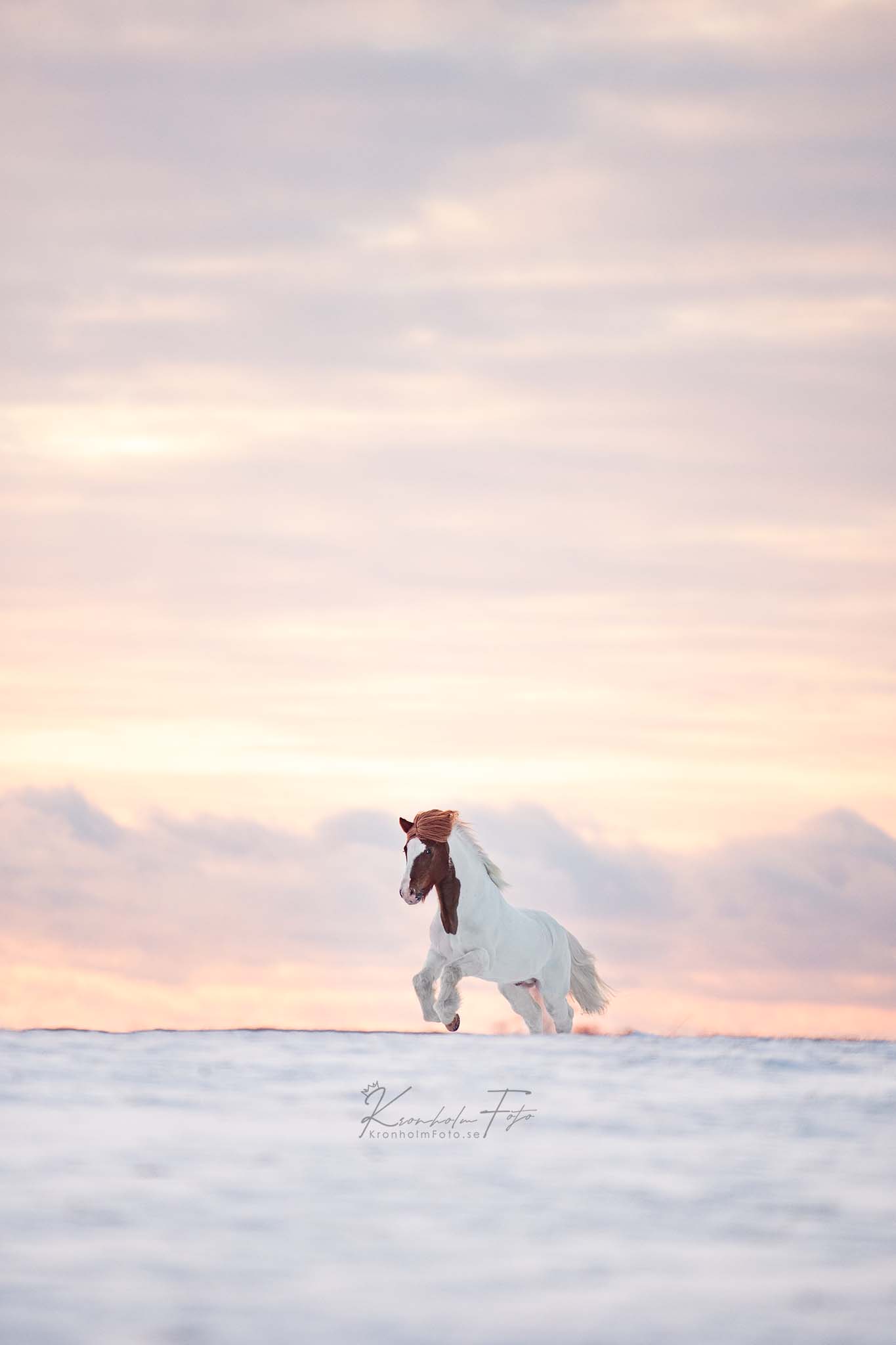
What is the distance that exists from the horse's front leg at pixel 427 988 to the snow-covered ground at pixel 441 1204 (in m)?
1.38

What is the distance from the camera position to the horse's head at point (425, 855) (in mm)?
11125

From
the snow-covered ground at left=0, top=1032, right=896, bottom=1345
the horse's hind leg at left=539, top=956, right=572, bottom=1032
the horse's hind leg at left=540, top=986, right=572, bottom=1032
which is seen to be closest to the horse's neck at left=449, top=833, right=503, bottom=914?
the horse's hind leg at left=539, top=956, right=572, bottom=1032

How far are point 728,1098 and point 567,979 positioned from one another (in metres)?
3.94

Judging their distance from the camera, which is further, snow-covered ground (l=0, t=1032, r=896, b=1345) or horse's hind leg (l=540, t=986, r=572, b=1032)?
horse's hind leg (l=540, t=986, r=572, b=1032)

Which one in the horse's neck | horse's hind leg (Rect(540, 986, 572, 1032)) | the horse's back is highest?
the horse's neck

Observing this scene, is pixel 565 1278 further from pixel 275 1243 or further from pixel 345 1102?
pixel 345 1102

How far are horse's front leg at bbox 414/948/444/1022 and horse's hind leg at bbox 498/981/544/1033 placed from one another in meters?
1.36

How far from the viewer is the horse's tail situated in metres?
13.2

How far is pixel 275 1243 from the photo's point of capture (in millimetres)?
5684
